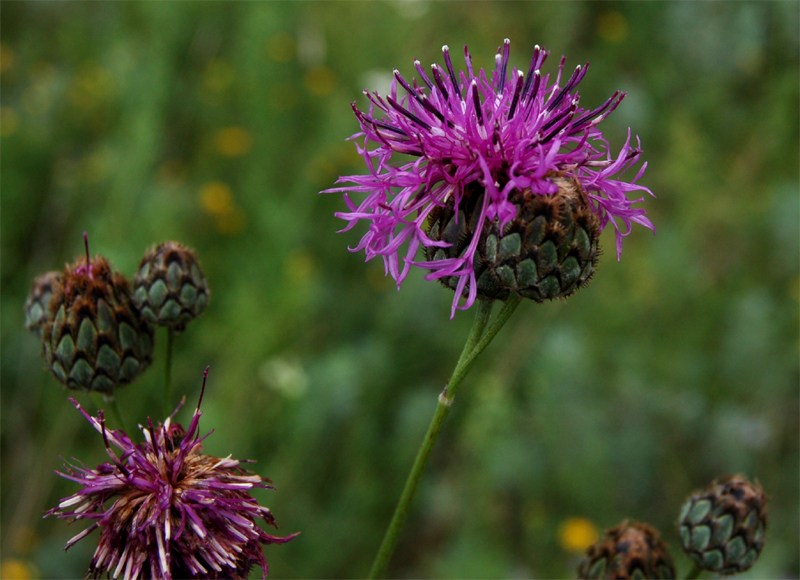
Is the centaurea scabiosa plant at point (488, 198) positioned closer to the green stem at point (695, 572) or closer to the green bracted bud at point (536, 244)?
the green bracted bud at point (536, 244)

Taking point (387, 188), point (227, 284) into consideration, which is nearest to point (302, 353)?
point (227, 284)

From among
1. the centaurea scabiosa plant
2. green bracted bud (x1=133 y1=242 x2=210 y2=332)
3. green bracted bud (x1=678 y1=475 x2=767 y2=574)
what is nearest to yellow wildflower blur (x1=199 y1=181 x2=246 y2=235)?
green bracted bud (x1=133 y1=242 x2=210 y2=332)

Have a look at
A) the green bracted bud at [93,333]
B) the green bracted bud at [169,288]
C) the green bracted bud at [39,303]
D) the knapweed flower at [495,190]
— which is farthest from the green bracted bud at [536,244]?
the green bracted bud at [39,303]

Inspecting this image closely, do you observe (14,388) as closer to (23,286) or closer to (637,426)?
(23,286)

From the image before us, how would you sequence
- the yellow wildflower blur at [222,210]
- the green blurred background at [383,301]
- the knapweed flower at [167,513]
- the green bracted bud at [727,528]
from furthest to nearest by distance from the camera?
1. the yellow wildflower blur at [222,210]
2. the green blurred background at [383,301]
3. the green bracted bud at [727,528]
4. the knapweed flower at [167,513]

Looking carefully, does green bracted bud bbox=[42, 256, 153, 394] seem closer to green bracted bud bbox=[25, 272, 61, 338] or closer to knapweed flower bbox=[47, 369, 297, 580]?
green bracted bud bbox=[25, 272, 61, 338]

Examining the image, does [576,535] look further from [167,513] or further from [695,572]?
[167,513]
